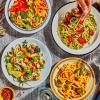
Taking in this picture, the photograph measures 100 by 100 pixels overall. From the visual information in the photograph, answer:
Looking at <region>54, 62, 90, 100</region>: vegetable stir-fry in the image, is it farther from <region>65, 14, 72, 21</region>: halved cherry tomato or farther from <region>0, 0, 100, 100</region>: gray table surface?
<region>65, 14, 72, 21</region>: halved cherry tomato

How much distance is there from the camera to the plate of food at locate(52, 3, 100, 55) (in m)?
4.41

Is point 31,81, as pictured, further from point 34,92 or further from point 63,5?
point 63,5

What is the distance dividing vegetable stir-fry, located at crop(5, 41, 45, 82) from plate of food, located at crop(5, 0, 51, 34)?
3.0 inches

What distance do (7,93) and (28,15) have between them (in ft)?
1.20

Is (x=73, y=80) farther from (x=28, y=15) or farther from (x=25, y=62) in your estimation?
(x=28, y=15)

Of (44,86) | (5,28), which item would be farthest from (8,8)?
(44,86)

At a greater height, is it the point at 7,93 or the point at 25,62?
the point at 25,62

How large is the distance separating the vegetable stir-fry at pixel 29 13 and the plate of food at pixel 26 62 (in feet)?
0.24

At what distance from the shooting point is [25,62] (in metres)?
4.43

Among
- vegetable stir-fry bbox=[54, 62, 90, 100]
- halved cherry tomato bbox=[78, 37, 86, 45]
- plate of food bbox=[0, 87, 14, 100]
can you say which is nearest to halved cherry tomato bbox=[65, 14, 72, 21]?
halved cherry tomato bbox=[78, 37, 86, 45]

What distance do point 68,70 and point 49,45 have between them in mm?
145

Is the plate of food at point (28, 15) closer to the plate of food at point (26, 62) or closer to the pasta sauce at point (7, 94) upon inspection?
the plate of food at point (26, 62)

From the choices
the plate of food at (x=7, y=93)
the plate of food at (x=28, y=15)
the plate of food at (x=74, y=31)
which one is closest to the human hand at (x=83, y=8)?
the plate of food at (x=74, y=31)

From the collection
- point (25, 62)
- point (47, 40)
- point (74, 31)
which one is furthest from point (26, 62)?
point (74, 31)
